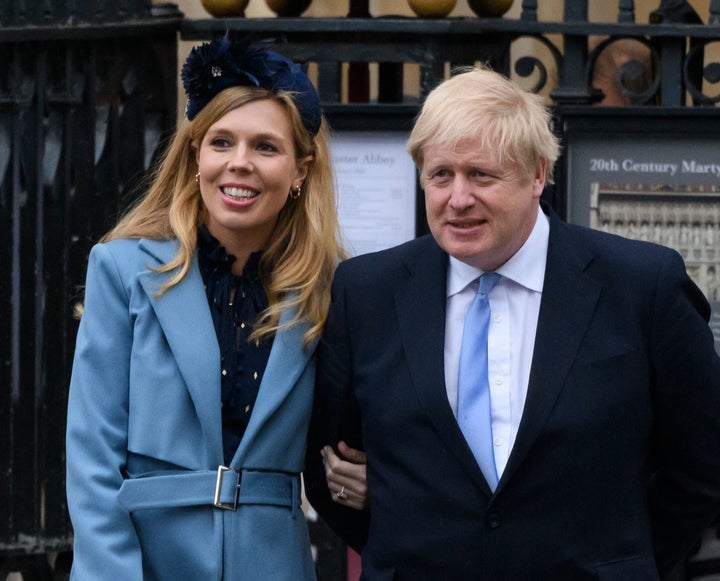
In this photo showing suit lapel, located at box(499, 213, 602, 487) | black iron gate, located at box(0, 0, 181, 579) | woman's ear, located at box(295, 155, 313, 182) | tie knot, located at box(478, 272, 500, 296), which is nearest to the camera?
suit lapel, located at box(499, 213, 602, 487)

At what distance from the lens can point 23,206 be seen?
527 centimetres

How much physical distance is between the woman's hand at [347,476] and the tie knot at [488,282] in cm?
55

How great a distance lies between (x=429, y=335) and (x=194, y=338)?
22.3 inches

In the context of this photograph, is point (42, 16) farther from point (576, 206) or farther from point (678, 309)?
point (678, 309)

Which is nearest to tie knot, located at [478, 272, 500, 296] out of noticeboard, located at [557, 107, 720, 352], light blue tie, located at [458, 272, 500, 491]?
light blue tie, located at [458, 272, 500, 491]

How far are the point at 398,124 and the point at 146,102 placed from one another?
0.85 meters

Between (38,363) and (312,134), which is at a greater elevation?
(312,134)

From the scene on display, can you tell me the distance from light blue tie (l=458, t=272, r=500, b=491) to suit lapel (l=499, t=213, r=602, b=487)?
0.24 feet

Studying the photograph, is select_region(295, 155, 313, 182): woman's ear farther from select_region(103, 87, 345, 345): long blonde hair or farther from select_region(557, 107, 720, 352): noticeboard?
select_region(557, 107, 720, 352): noticeboard

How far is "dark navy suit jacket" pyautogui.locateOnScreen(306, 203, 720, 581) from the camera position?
370 cm

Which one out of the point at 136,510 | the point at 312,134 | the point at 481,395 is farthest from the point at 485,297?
the point at 136,510

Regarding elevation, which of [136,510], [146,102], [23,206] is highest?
[146,102]

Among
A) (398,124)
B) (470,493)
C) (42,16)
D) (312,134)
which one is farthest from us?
(398,124)

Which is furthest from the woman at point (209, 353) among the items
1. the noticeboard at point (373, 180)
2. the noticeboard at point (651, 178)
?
the noticeboard at point (651, 178)
